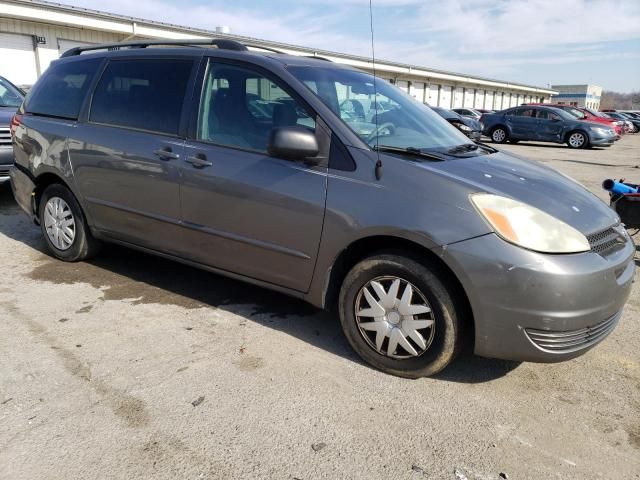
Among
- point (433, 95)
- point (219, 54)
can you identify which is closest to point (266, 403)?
point (219, 54)

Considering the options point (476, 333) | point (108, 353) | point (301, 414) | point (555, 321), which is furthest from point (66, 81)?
point (555, 321)

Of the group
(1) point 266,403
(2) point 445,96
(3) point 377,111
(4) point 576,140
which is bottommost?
(1) point 266,403

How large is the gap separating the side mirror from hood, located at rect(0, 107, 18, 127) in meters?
5.17

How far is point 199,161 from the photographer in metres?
3.39

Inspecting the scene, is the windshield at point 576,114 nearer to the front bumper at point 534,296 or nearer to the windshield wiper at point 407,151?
the windshield wiper at point 407,151

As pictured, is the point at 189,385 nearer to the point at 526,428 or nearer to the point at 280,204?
the point at 280,204

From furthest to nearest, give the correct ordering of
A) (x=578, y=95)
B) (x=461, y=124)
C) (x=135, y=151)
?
(x=578, y=95)
(x=461, y=124)
(x=135, y=151)

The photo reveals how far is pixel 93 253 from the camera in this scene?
4.55 m

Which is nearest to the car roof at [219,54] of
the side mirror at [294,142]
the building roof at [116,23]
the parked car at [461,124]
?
the side mirror at [294,142]

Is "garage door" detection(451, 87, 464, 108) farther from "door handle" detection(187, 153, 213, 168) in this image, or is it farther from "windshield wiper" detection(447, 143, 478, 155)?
"door handle" detection(187, 153, 213, 168)

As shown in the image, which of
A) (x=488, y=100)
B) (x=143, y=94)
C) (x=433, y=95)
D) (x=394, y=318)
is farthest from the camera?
(x=488, y=100)

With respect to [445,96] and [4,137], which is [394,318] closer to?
[4,137]

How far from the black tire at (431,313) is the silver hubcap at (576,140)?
19.1 meters

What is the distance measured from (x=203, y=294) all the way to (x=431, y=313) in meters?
1.96
